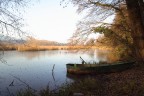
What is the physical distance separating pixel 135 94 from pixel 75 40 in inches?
419

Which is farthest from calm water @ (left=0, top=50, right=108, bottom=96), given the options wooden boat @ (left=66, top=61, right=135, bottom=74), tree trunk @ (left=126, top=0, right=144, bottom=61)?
tree trunk @ (left=126, top=0, right=144, bottom=61)

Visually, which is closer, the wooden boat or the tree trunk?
the tree trunk

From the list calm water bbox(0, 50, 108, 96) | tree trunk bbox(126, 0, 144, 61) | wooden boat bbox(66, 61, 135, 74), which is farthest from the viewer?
wooden boat bbox(66, 61, 135, 74)

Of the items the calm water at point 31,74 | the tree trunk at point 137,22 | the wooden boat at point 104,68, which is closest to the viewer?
the tree trunk at point 137,22

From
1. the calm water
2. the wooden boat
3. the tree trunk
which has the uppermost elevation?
the tree trunk

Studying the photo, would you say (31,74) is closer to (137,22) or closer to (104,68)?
(104,68)

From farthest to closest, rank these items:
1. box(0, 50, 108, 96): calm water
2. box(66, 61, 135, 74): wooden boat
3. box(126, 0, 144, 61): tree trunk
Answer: box(66, 61, 135, 74): wooden boat, box(0, 50, 108, 96): calm water, box(126, 0, 144, 61): tree trunk

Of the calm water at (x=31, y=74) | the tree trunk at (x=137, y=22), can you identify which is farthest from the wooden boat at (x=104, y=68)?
the tree trunk at (x=137, y=22)

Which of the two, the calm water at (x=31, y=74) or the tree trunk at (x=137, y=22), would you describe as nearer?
the tree trunk at (x=137, y=22)

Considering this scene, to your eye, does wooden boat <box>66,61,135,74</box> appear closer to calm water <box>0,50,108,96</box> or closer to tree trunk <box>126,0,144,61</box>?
calm water <box>0,50,108,96</box>

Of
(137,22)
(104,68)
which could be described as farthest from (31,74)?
(137,22)

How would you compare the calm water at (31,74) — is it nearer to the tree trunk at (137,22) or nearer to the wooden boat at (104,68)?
the wooden boat at (104,68)

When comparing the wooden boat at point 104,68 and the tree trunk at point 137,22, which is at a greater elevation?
the tree trunk at point 137,22

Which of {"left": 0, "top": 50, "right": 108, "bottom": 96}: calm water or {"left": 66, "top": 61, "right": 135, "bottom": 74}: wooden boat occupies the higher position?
{"left": 66, "top": 61, "right": 135, "bottom": 74}: wooden boat
